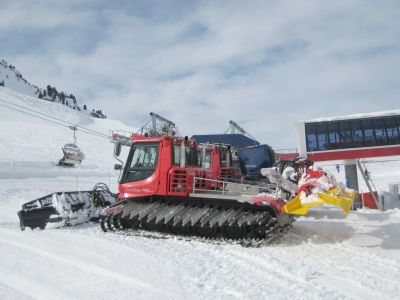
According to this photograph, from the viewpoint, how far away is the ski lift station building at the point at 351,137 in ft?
64.0

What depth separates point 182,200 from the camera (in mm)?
8328

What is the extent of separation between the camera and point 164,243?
7.45m

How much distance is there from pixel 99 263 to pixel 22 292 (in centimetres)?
146

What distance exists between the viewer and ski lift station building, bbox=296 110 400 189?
64.0ft

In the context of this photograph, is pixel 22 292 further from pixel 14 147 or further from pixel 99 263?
pixel 14 147

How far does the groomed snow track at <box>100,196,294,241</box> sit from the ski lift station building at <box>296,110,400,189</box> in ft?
40.4

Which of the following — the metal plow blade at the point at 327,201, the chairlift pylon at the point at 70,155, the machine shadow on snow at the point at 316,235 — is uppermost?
the chairlift pylon at the point at 70,155

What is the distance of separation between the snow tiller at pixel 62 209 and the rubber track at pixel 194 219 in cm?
115

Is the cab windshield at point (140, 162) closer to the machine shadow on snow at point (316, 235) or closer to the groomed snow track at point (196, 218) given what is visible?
the groomed snow track at point (196, 218)

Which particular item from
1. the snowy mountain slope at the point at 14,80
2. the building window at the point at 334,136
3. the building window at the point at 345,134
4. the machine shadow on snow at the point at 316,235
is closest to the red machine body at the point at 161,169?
the machine shadow on snow at the point at 316,235

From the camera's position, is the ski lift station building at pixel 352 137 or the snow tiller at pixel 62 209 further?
the ski lift station building at pixel 352 137

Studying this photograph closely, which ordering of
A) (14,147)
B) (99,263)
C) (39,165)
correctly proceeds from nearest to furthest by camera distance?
(99,263)
(39,165)
(14,147)

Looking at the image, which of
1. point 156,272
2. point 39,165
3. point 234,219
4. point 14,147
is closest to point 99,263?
point 156,272

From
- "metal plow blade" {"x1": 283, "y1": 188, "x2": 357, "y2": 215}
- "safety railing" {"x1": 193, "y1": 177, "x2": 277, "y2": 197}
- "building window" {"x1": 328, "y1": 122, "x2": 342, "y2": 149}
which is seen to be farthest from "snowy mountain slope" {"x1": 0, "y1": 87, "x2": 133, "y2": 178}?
"metal plow blade" {"x1": 283, "y1": 188, "x2": 357, "y2": 215}
